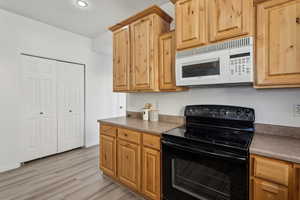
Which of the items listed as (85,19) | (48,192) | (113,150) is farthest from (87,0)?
(48,192)

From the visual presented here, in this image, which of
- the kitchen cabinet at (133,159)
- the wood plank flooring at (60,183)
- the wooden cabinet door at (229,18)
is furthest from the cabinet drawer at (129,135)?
the wooden cabinet door at (229,18)

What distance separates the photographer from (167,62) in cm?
206

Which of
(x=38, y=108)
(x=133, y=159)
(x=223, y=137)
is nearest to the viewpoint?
(x=223, y=137)

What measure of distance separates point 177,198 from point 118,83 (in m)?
1.88

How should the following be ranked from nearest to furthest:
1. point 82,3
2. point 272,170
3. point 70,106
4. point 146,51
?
point 272,170 → point 146,51 → point 82,3 → point 70,106

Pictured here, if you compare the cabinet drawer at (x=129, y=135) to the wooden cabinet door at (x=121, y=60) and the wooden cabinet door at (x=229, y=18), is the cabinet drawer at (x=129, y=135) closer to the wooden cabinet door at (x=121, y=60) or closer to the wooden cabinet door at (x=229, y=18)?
the wooden cabinet door at (x=121, y=60)

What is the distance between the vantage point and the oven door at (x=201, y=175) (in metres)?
1.20

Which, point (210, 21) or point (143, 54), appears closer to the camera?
point (210, 21)

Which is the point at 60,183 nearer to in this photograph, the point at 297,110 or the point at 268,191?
the point at 268,191

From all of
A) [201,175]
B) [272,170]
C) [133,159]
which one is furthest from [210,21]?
[133,159]

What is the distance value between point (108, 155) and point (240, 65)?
212 centimetres

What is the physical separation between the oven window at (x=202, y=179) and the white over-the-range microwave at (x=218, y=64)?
803 millimetres

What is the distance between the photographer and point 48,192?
2086 mm

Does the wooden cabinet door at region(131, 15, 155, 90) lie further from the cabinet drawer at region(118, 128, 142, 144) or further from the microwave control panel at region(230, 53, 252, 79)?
the microwave control panel at region(230, 53, 252, 79)
